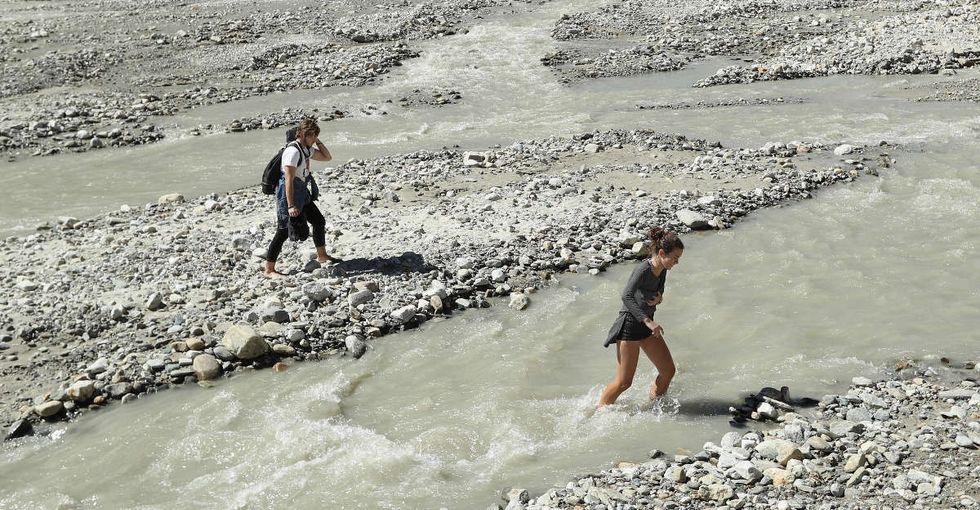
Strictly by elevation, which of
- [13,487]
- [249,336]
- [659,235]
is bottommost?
[13,487]

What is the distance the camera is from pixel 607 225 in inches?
571

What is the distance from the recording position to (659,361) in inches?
359

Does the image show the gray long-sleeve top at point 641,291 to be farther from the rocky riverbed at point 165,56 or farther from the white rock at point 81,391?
the rocky riverbed at point 165,56

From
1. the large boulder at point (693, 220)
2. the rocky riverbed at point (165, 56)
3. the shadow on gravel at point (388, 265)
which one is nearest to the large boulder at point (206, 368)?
the shadow on gravel at point (388, 265)

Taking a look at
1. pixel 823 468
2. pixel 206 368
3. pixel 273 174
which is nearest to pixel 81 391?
pixel 206 368

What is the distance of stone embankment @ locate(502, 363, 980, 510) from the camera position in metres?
7.32

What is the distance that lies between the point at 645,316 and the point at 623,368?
0.77 m

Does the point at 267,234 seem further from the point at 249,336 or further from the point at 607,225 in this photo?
the point at 607,225

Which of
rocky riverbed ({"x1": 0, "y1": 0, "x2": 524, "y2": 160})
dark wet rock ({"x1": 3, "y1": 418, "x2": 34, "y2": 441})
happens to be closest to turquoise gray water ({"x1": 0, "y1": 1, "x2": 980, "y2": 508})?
dark wet rock ({"x1": 3, "y1": 418, "x2": 34, "y2": 441})

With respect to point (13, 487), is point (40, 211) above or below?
above

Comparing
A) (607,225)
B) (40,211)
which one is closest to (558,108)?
(607,225)

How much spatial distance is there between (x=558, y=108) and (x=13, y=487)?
17.5 m

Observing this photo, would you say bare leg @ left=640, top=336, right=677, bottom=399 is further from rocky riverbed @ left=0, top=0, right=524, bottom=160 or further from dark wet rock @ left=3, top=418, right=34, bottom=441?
Answer: rocky riverbed @ left=0, top=0, right=524, bottom=160

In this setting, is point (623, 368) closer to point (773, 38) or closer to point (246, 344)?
point (246, 344)
